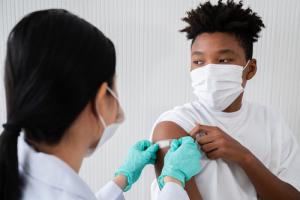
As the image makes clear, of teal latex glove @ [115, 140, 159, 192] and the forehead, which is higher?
the forehead

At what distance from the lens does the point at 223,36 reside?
117 centimetres

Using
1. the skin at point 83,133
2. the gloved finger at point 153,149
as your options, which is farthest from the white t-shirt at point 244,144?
the skin at point 83,133

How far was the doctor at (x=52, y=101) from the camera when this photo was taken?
0.61 metres

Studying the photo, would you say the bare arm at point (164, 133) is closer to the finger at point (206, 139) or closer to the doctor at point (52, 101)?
the finger at point (206, 139)

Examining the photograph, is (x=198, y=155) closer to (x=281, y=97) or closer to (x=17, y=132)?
(x=17, y=132)

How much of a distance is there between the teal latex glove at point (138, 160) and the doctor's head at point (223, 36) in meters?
0.36

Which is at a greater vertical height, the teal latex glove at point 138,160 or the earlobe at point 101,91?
the earlobe at point 101,91

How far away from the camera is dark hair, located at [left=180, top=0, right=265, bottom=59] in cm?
119

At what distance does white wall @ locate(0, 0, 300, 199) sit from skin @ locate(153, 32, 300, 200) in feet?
1.29

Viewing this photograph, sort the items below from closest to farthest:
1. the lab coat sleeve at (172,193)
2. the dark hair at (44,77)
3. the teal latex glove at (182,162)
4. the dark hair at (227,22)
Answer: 1. the dark hair at (44,77)
2. the lab coat sleeve at (172,193)
3. the teal latex glove at (182,162)
4. the dark hair at (227,22)

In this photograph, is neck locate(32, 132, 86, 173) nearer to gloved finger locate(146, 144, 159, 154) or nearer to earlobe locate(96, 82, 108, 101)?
→ earlobe locate(96, 82, 108, 101)

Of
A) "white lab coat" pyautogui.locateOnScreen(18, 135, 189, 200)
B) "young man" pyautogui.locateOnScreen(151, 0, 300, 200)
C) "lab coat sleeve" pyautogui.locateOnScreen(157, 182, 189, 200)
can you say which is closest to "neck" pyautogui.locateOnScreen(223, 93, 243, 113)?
"young man" pyautogui.locateOnScreen(151, 0, 300, 200)

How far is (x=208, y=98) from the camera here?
118cm

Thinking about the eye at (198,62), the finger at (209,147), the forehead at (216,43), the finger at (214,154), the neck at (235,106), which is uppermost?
the forehead at (216,43)
